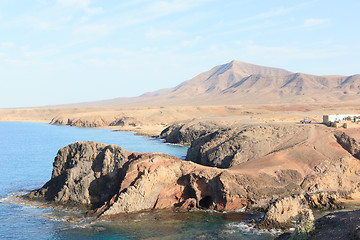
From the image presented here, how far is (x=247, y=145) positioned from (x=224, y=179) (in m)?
13.1

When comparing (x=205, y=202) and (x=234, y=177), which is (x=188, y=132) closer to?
(x=205, y=202)

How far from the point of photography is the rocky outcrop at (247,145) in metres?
42.7

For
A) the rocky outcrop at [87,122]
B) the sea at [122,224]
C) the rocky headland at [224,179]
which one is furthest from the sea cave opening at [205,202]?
the rocky outcrop at [87,122]

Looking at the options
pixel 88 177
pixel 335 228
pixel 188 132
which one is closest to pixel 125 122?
pixel 188 132

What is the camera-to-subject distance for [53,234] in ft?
88.4

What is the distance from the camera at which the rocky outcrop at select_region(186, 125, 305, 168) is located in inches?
1679

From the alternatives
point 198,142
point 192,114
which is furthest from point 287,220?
point 192,114

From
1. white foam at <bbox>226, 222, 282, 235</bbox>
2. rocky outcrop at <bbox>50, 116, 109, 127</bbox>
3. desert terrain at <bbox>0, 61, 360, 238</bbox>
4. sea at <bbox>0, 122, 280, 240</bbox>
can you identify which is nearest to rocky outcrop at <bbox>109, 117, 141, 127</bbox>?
rocky outcrop at <bbox>50, 116, 109, 127</bbox>

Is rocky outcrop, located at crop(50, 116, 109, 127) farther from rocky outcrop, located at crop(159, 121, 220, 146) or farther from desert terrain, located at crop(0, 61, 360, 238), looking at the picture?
desert terrain, located at crop(0, 61, 360, 238)

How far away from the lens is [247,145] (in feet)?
144

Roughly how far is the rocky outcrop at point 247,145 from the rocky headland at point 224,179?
16 centimetres

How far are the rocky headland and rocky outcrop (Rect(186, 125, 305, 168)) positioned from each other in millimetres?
159

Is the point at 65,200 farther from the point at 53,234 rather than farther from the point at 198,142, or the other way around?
the point at 198,142

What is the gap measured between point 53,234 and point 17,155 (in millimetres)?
44846
